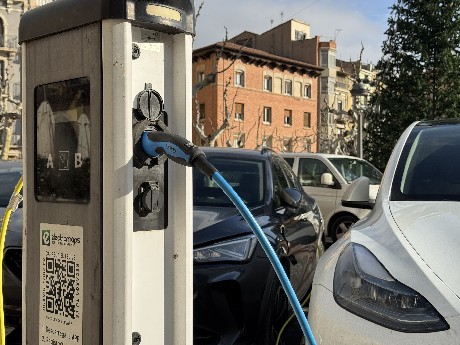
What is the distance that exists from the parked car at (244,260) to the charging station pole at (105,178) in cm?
158

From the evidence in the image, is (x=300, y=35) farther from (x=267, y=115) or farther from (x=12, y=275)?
(x=12, y=275)

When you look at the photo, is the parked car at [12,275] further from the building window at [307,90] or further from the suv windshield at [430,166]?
the building window at [307,90]

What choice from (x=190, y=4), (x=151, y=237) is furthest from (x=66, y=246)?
(x=190, y=4)

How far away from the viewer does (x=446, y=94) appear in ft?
91.8

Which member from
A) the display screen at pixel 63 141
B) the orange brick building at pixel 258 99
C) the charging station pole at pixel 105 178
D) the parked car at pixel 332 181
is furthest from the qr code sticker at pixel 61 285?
the orange brick building at pixel 258 99

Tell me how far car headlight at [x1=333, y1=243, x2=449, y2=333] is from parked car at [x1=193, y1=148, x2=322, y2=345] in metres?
1.28

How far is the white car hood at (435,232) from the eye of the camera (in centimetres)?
247

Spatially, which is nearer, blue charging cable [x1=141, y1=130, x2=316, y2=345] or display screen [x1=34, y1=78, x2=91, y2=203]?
blue charging cable [x1=141, y1=130, x2=316, y2=345]

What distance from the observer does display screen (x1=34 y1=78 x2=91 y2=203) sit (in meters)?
2.21

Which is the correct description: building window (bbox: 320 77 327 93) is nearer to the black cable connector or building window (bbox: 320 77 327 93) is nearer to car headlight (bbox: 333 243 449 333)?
car headlight (bbox: 333 243 449 333)

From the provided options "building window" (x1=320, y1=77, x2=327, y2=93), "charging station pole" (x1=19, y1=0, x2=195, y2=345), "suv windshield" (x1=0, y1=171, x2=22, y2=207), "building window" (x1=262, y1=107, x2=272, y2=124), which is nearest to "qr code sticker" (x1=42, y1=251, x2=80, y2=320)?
"charging station pole" (x1=19, y1=0, x2=195, y2=345)

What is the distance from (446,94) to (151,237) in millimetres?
27449

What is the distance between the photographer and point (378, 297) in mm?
2520

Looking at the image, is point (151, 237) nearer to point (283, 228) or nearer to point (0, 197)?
point (283, 228)
